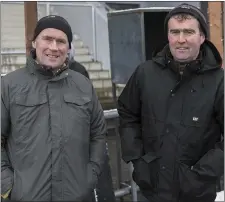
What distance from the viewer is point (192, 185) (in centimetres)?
290

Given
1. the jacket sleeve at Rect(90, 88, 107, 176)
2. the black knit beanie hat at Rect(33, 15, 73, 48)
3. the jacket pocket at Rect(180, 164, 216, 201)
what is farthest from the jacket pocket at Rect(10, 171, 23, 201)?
the jacket pocket at Rect(180, 164, 216, 201)

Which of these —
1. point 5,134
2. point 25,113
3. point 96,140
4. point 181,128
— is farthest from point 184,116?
point 5,134

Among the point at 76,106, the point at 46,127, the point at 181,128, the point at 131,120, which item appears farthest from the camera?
the point at 131,120

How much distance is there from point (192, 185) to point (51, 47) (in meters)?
1.28

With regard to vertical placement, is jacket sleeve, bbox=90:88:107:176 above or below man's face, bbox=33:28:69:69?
below

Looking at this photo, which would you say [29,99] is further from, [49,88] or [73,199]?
[73,199]

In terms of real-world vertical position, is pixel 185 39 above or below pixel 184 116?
above

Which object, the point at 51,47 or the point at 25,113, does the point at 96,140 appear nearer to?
the point at 25,113

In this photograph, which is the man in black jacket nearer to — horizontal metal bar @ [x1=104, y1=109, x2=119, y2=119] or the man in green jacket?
the man in green jacket

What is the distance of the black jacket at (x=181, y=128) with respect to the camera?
9.52 feet

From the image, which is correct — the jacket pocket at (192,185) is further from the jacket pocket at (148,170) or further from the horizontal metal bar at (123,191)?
the horizontal metal bar at (123,191)

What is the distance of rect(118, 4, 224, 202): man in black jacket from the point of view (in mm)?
2900

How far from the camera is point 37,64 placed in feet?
9.19

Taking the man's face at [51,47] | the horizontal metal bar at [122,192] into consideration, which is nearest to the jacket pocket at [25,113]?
the man's face at [51,47]
